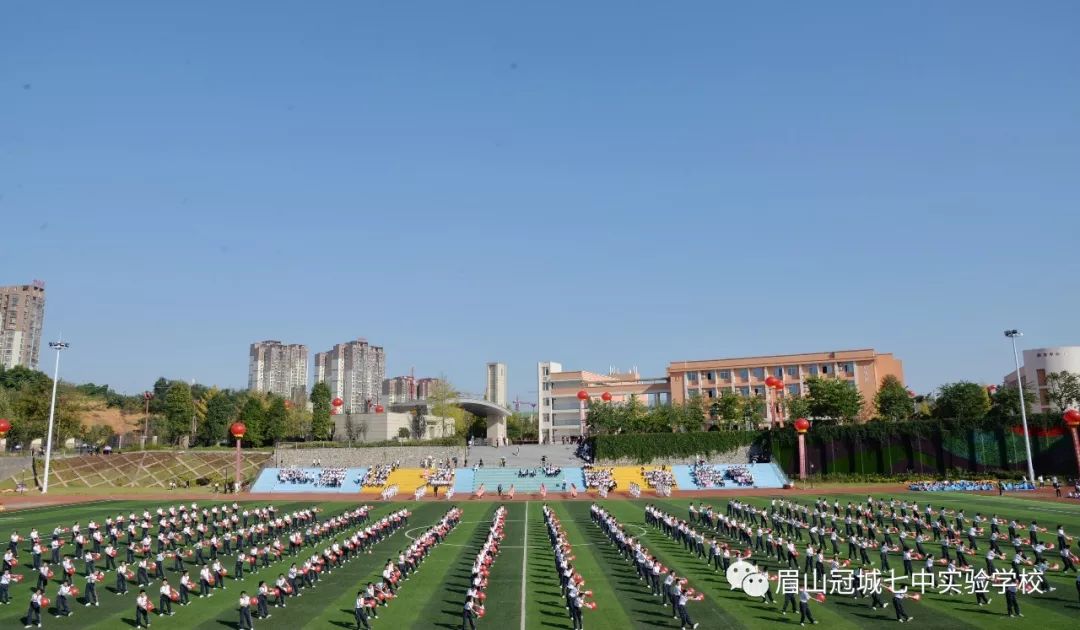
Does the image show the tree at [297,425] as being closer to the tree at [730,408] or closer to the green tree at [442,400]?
the green tree at [442,400]

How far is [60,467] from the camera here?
72812 millimetres

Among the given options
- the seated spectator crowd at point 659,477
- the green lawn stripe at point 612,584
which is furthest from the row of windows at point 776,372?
the green lawn stripe at point 612,584

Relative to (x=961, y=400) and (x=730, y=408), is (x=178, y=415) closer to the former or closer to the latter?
(x=730, y=408)

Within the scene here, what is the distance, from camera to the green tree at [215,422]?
10675 centimetres

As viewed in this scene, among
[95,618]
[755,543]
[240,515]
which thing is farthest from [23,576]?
[755,543]

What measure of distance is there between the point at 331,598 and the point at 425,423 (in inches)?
3079

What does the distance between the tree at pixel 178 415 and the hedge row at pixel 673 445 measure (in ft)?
221

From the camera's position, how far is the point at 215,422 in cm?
10644

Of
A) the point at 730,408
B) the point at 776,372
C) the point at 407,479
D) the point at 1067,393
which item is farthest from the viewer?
the point at 776,372

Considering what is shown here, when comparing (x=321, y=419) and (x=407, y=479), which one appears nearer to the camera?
(x=407, y=479)

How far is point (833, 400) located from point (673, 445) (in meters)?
20.1

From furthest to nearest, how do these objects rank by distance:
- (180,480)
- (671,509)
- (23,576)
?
(180,480), (671,509), (23,576)

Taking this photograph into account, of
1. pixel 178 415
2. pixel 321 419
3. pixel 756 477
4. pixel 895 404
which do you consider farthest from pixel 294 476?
pixel 895 404

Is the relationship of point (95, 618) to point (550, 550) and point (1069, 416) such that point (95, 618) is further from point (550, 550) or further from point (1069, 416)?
point (1069, 416)
